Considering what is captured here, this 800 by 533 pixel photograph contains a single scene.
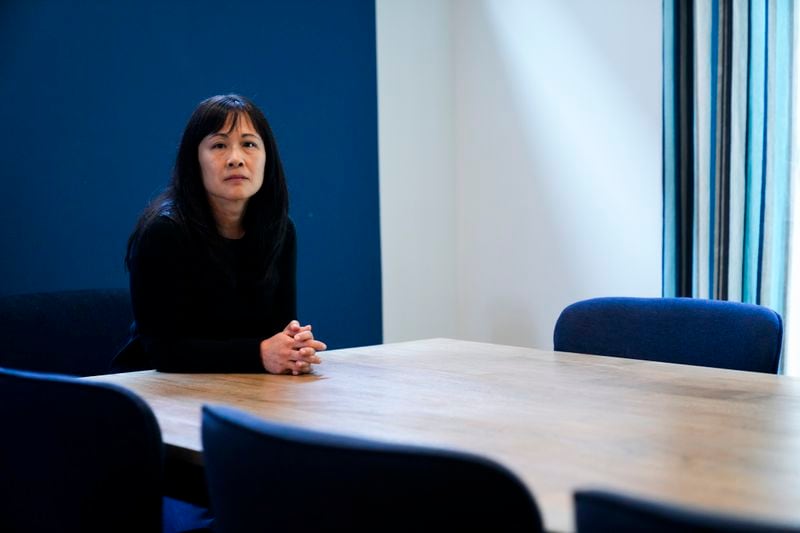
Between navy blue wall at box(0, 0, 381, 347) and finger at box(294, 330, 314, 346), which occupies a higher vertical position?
navy blue wall at box(0, 0, 381, 347)

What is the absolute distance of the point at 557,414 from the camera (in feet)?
5.69

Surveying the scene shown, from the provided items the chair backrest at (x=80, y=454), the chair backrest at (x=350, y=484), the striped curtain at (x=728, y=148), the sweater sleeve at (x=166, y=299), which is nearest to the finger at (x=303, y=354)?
the sweater sleeve at (x=166, y=299)

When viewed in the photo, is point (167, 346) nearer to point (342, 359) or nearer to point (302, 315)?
point (342, 359)

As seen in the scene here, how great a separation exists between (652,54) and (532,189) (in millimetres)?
845

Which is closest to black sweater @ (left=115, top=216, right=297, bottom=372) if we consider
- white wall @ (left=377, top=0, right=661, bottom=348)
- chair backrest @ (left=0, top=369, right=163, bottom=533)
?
chair backrest @ (left=0, top=369, right=163, bottom=533)

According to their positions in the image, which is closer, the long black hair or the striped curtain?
the long black hair

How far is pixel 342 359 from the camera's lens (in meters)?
2.46

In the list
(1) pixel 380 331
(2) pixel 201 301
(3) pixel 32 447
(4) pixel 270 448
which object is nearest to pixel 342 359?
(2) pixel 201 301

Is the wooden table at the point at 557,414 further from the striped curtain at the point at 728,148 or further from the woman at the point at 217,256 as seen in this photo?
the striped curtain at the point at 728,148

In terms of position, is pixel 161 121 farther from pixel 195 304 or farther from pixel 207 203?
pixel 195 304

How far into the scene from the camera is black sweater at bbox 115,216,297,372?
232 centimetres

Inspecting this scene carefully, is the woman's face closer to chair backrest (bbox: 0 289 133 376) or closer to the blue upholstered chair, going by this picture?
chair backrest (bbox: 0 289 133 376)

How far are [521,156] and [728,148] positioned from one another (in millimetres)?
1109

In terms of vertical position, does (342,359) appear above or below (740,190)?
below
